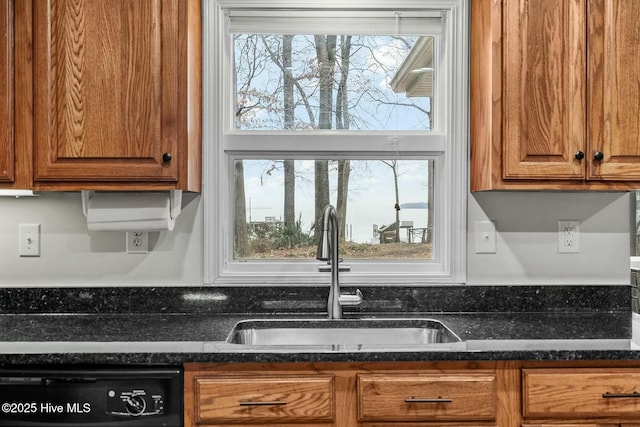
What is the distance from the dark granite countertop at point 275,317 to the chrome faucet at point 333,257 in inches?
4.5

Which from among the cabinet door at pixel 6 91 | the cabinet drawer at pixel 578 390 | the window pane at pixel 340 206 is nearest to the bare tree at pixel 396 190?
the window pane at pixel 340 206

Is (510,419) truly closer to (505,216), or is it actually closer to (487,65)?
(505,216)

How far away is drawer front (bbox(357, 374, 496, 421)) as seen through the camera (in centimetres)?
146

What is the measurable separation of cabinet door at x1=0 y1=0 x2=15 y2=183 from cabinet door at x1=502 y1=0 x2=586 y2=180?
1.59 metres

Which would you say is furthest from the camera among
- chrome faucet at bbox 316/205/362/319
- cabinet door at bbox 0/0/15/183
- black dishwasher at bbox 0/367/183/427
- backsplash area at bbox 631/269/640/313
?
backsplash area at bbox 631/269/640/313

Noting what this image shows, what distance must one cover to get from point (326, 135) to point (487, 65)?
2.06 feet

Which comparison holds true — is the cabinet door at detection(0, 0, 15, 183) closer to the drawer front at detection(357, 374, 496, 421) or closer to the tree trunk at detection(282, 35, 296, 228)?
the tree trunk at detection(282, 35, 296, 228)

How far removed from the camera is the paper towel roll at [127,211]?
187 centimetres

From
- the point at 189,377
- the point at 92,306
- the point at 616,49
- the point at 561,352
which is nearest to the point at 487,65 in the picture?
the point at 616,49

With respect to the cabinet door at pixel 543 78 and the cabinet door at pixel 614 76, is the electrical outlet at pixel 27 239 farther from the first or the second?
the cabinet door at pixel 614 76

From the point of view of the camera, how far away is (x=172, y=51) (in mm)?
1722

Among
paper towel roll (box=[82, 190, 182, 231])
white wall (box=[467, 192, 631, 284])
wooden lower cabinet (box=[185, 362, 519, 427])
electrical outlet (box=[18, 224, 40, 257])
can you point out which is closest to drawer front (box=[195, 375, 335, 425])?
wooden lower cabinet (box=[185, 362, 519, 427])

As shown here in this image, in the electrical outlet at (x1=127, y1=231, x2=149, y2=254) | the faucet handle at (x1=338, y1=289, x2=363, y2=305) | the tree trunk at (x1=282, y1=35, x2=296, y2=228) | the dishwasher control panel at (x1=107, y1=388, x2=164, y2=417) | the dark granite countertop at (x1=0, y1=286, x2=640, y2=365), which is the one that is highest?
the tree trunk at (x1=282, y1=35, x2=296, y2=228)

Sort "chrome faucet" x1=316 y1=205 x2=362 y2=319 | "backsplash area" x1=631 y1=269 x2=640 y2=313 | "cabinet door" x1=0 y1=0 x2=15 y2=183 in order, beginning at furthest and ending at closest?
"backsplash area" x1=631 y1=269 x2=640 y2=313 → "chrome faucet" x1=316 y1=205 x2=362 y2=319 → "cabinet door" x1=0 y1=0 x2=15 y2=183
